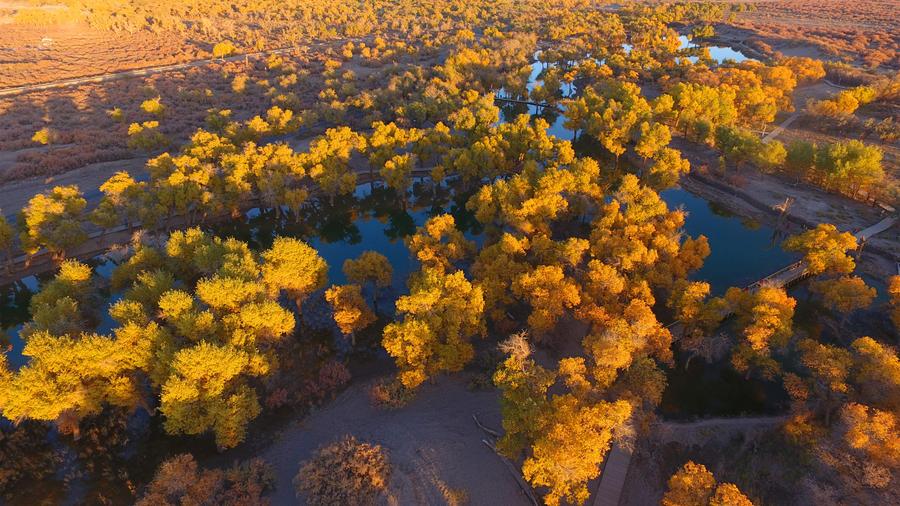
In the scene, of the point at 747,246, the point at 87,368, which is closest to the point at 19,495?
the point at 87,368

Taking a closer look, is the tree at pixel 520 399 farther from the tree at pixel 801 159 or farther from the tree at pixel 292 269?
the tree at pixel 801 159

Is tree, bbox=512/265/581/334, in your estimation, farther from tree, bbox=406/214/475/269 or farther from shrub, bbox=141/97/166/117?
shrub, bbox=141/97/166/117

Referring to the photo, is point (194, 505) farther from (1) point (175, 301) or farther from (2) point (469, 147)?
(2) point (469, 147)

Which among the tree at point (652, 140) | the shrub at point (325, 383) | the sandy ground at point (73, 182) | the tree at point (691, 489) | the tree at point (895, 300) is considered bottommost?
the shrub at point (325, 383)

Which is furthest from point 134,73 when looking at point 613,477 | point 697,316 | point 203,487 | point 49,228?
point 613,477

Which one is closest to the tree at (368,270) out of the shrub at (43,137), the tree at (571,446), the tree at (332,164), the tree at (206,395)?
the tree at (206,395)

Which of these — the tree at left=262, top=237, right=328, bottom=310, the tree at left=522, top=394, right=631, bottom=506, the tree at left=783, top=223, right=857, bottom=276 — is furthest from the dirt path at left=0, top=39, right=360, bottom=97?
the tree at left=783, top=223, right=857, bottom=276
